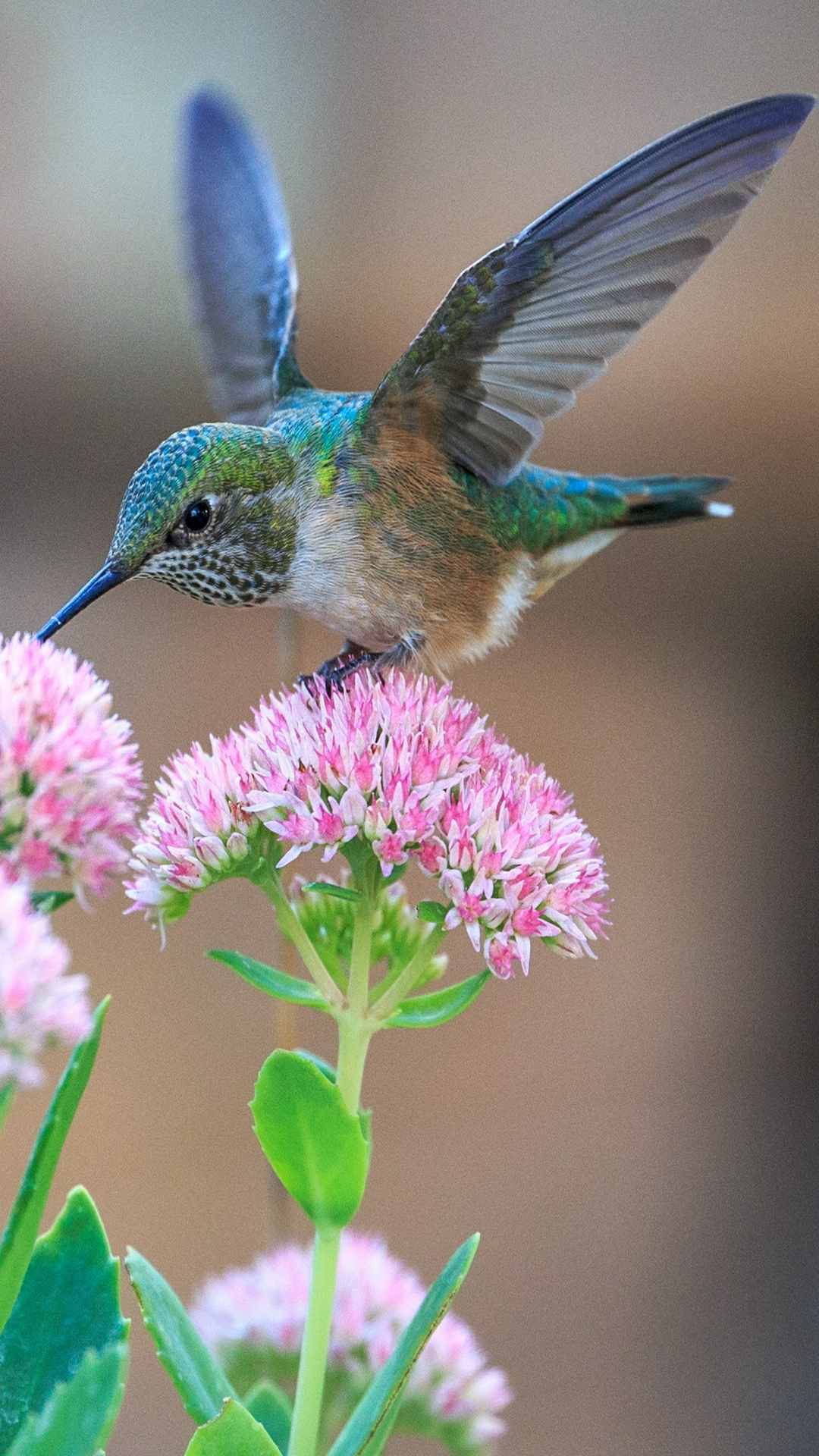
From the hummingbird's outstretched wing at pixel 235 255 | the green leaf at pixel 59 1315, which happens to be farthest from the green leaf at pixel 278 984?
the hummingbird's outstretched wing at pixel 235 255

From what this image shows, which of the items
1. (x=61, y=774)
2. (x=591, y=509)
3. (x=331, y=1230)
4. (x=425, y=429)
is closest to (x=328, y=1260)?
(x=331, y=1230)

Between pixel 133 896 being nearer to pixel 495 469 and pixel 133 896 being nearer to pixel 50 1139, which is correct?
pixel 50 1139

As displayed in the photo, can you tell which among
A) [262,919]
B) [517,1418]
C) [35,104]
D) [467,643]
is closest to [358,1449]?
[467,643]

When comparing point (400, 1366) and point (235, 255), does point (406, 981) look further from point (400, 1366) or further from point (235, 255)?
point (235, 255)

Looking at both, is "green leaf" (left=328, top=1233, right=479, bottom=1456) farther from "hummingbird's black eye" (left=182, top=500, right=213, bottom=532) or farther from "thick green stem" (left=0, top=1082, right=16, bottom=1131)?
"hummingbird's black eye" (left=182, top=500, right=213, bottom=532)

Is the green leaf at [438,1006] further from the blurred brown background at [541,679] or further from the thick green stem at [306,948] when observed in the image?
the blurred brown background at [541,679]
